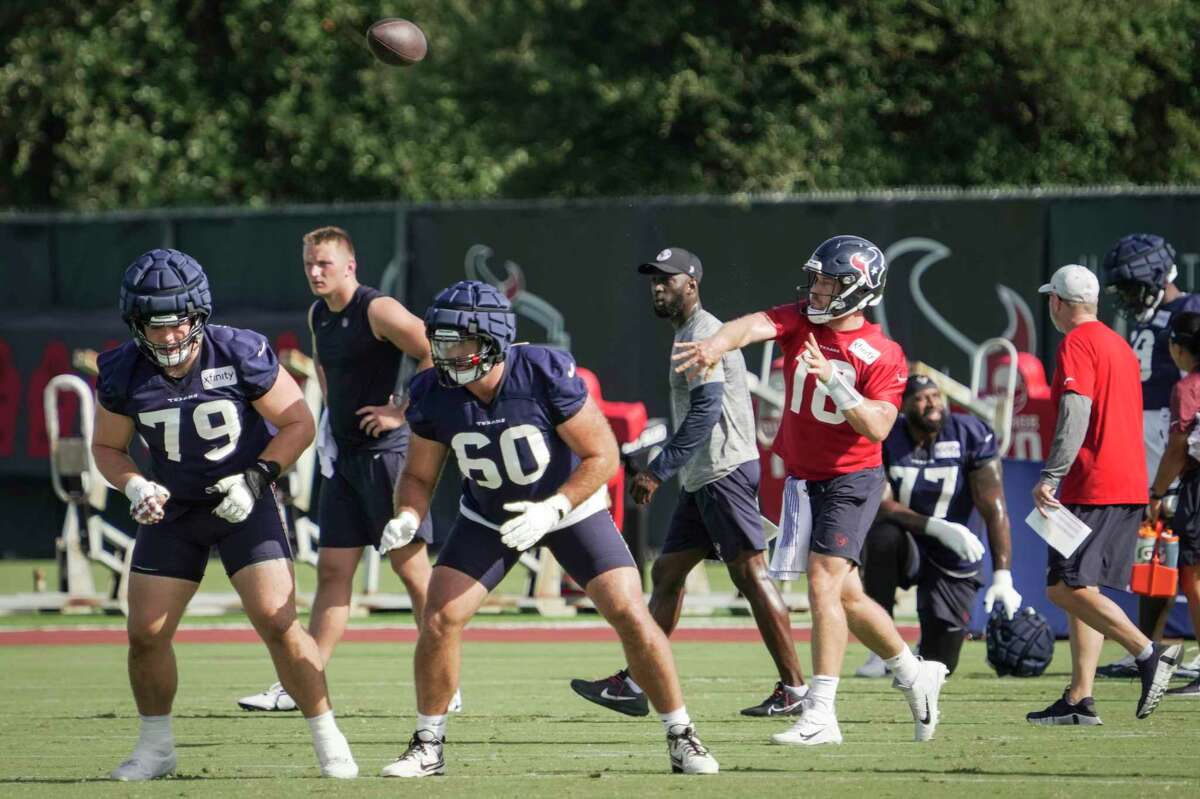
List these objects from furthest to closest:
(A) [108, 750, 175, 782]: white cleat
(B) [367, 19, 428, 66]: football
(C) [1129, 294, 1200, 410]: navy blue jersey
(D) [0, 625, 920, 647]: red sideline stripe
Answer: (D) [0, 625, 920, 647]: red sideline stripe < (B) [367, 19, 428, 66]: football < (C) [1129, 294, 1200, 410]: navy blue jersey < (A) [108, 750, 175, 782]: white cleat

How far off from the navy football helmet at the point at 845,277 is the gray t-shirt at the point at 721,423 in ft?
3.05

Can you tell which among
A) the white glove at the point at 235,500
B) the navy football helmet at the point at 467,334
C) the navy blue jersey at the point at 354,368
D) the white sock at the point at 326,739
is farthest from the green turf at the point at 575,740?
the navy football helmet at the point at 467,334

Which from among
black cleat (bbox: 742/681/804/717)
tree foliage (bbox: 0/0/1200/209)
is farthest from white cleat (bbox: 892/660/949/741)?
tree foliage (bbox: 0/0/1200/209)

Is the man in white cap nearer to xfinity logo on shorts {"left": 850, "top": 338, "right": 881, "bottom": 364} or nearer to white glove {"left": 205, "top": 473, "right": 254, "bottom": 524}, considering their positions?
xfinity logo on shorts {"left": 850, "top": 338, "right": 881, "bottom": 364}

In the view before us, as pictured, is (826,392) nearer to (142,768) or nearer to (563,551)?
(563,551)

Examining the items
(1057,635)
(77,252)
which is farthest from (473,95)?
(1057,635)

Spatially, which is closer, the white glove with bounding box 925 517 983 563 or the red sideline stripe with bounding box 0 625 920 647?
the white glove with bounding box 925 517 983 563

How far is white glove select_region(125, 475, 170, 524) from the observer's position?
269 inches

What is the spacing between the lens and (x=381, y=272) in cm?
1727

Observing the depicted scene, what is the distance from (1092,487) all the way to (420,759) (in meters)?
3.33

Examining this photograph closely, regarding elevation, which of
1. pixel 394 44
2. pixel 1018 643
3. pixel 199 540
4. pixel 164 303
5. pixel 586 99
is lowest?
pixel 1018 643

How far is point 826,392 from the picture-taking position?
7.92 metres

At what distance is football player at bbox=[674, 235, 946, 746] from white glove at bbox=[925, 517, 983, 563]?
1.88m

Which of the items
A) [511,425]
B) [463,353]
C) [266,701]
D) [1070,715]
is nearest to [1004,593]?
[1070,715]
